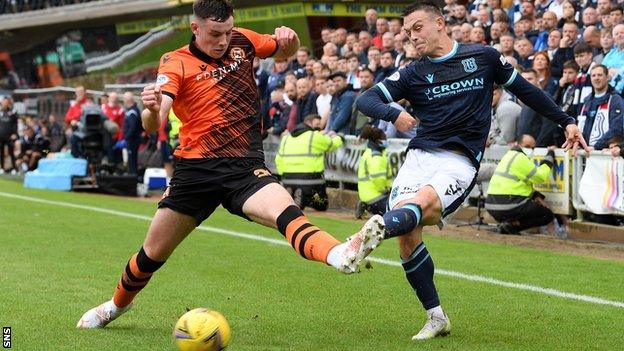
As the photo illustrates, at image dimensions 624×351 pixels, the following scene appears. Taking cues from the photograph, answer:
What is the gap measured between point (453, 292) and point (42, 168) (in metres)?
17.1

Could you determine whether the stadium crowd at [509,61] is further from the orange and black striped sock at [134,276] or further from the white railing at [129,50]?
the white railing at [129,50]

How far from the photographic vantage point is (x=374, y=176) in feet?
56.0

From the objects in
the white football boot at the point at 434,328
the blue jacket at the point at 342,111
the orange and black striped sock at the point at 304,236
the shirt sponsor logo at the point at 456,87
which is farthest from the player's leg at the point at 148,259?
the blue jacket at the point at 342,111

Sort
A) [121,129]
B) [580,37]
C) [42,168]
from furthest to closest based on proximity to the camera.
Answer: [121,129], [42,168], [580,37]

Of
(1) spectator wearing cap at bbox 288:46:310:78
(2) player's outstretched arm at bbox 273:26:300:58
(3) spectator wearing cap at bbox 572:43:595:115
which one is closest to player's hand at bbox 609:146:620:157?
(3) spectator wearing cap at bbox 572:43:595:115

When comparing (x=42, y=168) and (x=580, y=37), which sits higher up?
(x=580, y=37)

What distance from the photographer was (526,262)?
39.9ft

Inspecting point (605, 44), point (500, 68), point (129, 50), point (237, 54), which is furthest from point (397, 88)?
point (129, 50)

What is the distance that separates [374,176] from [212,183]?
988 cm

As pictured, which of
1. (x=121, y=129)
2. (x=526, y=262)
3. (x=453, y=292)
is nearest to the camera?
(x=453, y=292)

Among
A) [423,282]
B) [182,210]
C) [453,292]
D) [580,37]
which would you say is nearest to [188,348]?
[182,210]

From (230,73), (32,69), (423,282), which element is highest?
(230,73)

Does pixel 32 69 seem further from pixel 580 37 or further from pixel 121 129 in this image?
pixel 580 37

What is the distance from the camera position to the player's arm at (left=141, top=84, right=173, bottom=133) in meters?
6.86
